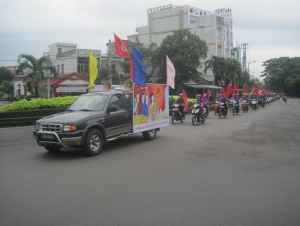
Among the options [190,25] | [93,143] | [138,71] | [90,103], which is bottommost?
[93,143]

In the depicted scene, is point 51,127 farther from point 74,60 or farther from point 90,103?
point 74,60

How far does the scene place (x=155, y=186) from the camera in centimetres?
548

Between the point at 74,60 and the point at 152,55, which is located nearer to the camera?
the point at 152,55

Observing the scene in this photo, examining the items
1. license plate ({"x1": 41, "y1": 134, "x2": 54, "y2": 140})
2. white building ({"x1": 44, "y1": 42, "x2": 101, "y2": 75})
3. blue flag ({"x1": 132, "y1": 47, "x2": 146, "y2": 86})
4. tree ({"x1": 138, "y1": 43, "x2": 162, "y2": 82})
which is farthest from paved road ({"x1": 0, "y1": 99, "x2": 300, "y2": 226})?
white building ({"x1": 44, "y1": 42, "x2": 101, "y2": 75})

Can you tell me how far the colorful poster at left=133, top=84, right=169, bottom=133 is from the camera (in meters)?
10.0

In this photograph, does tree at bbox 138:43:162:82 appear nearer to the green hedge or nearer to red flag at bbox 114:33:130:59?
the green hedge

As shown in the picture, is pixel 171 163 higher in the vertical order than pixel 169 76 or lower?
lower

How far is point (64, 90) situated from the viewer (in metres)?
40.1

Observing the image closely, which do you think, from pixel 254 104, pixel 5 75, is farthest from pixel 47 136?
pixel 5 75

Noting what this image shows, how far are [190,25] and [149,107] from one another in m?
58.9

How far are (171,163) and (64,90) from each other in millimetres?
35025

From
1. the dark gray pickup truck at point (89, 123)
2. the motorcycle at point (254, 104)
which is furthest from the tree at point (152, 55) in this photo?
the dark gray pickup truck at point (89, 123)

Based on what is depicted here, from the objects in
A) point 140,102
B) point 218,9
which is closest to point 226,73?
point 218,9

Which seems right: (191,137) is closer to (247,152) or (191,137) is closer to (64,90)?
(247,152)
